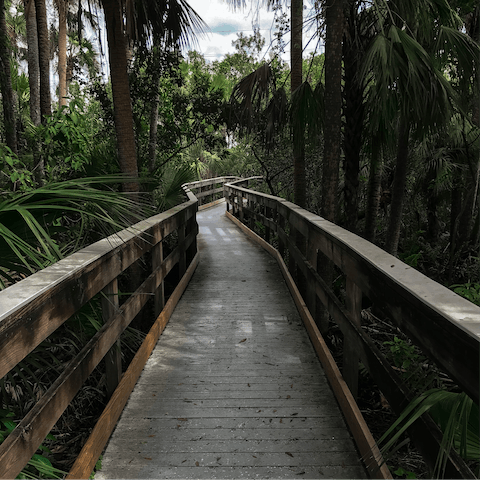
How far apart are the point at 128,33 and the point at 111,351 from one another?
3605mm

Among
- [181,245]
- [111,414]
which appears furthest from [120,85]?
[111,414]

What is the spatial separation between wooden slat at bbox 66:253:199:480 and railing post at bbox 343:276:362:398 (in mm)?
1437

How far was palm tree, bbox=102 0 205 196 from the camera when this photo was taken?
5.03 metres

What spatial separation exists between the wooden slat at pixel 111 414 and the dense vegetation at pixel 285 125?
23cm

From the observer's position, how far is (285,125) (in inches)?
319

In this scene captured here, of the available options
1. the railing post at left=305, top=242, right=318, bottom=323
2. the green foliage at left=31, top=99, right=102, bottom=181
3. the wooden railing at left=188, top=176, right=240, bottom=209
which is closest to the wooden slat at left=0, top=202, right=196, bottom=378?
the railing post at left=305, top=242, right=318, bottom=323

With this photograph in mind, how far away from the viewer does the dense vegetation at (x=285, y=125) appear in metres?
2.64

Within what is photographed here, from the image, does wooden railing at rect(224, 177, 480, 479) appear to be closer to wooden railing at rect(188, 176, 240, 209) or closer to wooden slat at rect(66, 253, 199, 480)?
wooden slat at rect(66, 253, 199, 480)

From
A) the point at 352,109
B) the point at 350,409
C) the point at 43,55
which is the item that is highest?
the point at 43,55

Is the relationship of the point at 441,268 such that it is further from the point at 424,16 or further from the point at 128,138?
the point at 128,138

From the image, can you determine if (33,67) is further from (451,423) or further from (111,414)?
(451,423)

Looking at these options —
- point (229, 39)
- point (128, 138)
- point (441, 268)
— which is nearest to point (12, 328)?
point (128, 138)

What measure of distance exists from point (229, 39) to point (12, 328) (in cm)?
2561

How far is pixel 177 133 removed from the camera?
1117 cm
